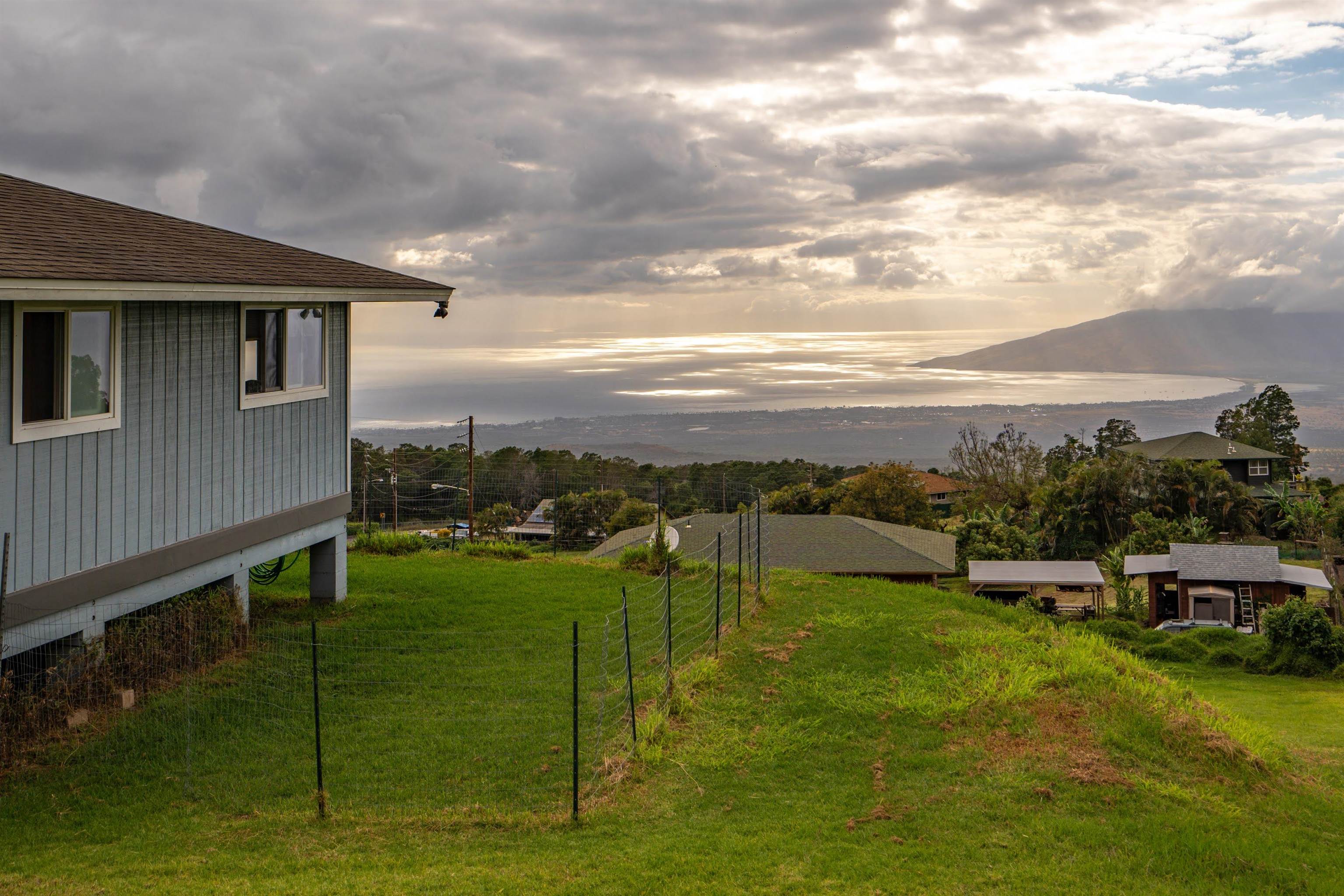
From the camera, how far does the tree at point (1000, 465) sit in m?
62.4

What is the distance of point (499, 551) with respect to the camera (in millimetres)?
19969

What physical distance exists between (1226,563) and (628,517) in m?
23.4

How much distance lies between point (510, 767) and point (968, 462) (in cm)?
6289

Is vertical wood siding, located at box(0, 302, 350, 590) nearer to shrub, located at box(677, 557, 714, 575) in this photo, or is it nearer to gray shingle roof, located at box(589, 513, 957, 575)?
shrub, located at box(677, 557, 714, 575)

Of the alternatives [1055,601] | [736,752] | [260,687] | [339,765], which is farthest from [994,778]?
[1055,601]

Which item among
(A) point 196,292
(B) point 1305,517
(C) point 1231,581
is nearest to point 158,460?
(A) point 196,292

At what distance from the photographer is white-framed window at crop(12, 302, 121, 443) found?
8.34m

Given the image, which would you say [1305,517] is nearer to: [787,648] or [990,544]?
[990,544]

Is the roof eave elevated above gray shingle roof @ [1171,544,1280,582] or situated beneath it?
elevated above

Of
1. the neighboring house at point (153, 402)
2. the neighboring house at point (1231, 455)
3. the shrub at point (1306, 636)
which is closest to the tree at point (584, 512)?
the neighboring house at point (153, 402)

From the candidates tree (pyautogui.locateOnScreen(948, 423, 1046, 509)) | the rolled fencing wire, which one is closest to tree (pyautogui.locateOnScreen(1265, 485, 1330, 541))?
tree (pyautogui.locateOnScreen(948, 423, 1046, 509))

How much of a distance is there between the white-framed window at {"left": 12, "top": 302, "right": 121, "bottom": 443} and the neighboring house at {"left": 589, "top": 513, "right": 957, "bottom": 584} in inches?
904

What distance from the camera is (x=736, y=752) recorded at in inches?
367

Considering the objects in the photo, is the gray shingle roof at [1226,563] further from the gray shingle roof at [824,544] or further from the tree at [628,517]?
the tree at [628,517]
